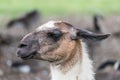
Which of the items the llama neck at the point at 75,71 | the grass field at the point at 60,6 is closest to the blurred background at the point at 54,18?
the grass field at the point at 60,6

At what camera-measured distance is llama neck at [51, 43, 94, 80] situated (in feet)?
22.7

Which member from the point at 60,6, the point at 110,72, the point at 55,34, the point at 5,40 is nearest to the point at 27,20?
the point at 5,40

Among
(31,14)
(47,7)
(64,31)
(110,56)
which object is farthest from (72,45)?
(47,7)

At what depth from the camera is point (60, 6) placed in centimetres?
3100

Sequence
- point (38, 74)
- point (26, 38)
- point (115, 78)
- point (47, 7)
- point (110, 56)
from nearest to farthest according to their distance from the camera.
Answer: point (26, 38) < point (115, 78) < point (38, 74) < point (110, 56) < point (47, 7)

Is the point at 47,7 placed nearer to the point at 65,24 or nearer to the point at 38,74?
the point at 38,74

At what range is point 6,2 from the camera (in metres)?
31.8

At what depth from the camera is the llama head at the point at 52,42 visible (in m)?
6.80

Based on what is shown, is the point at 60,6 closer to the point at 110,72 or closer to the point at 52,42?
the point at 110,72

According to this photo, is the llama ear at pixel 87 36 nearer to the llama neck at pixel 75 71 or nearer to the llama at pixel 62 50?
the llama at pixel 62 50

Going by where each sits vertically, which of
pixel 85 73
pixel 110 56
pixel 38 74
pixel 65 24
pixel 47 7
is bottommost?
pixel 85 73

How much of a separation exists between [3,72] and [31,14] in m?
8.38

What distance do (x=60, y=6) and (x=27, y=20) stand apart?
21.4 ft

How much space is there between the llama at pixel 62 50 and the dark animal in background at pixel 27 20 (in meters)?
16.6
